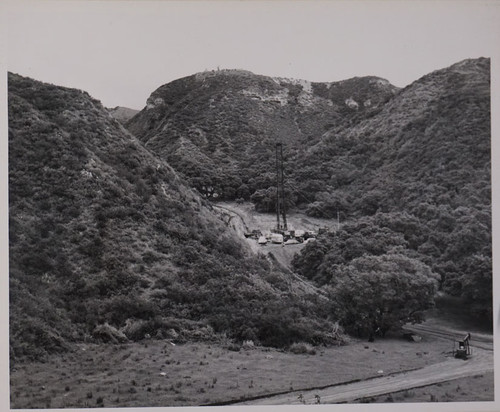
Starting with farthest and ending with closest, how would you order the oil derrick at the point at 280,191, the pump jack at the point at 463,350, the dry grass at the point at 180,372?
the oil derrick at the point at 280,191 < the pump jack at the point at 463,350 < the dry grass at the point at 180,372

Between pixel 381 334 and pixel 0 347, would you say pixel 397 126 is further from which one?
pixel 0 347

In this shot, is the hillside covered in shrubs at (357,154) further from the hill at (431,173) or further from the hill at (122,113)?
the hill at (122,113)

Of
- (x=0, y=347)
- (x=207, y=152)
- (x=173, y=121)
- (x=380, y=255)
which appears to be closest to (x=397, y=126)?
(x=380, y=255)

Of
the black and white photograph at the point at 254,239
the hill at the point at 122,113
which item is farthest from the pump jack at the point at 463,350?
the hill at the point at 122,113

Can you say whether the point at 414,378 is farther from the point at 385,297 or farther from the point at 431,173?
the point at 431,173

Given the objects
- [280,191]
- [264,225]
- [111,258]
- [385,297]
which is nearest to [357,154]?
[280,191]

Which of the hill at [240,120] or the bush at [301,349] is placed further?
the hill at [240,120]

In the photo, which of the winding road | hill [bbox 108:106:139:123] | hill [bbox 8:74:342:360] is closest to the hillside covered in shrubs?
hill [bbox 108:106:139:123]
